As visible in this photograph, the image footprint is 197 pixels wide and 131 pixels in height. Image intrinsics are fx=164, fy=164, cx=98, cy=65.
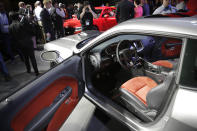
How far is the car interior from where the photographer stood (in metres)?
1.60

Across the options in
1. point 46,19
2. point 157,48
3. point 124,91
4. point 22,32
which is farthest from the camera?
point 46,19

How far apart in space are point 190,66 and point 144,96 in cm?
77

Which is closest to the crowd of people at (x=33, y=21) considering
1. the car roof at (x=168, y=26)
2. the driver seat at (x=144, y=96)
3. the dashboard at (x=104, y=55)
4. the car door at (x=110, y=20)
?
the car door at (x=110, y=20)

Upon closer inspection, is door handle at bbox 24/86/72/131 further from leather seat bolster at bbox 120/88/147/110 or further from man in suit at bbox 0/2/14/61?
man in suit at bbox 0/2/14/61

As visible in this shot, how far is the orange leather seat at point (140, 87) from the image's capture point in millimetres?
1776

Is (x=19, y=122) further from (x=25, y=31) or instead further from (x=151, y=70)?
(x=25, y=31)

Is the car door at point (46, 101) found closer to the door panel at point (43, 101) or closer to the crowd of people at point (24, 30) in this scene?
the door panel at point (43, 101)

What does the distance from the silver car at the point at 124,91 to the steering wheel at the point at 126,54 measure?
1 centimetres

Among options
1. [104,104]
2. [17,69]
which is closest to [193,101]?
[104,104]

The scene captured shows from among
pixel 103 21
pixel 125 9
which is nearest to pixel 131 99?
pixel 125 9

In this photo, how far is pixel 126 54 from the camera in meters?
2.26

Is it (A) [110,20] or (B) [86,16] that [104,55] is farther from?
(A) [110,20]

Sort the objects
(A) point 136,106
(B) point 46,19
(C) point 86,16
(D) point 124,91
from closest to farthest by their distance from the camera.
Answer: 1. (A) point 136,106
2. (D) point 124,91
3. (C) point 86,16
4. (B) point 46,19

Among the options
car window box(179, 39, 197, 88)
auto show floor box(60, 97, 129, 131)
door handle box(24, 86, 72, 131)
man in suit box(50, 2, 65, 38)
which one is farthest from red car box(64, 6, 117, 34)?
car window box(179, 39, 197, 88)
